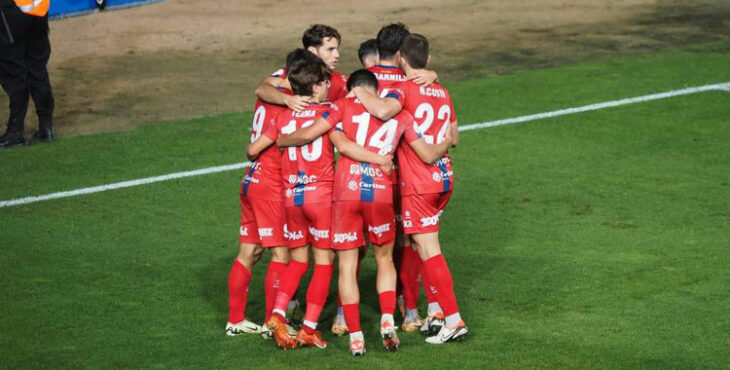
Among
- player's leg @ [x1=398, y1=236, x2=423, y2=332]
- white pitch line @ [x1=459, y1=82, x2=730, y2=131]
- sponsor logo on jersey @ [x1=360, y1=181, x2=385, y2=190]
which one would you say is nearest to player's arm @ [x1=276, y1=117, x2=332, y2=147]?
sponsor logo on jersey @ [x1=360, y1=181, x2=385, y2=190]

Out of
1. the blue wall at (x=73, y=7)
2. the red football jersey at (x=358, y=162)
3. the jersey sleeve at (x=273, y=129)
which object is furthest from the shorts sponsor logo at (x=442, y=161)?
the blue wall at (x=73, y=7)

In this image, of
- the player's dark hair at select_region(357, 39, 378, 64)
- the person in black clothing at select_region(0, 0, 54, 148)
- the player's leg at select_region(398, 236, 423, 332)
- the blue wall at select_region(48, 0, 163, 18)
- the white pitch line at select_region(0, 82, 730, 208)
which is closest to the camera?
the player's leg at select_region(398, 236, 423, 332)

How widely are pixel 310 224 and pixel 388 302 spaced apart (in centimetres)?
68

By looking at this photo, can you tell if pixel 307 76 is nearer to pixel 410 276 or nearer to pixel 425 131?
pixel 425 131

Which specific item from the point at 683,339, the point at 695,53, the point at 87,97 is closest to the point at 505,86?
the point at 695,53

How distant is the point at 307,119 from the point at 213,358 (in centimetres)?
157

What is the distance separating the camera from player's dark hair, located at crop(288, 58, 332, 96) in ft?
24.1

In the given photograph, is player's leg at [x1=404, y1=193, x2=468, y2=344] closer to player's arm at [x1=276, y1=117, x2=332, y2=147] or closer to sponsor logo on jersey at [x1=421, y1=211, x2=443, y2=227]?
sponsor logo on jersey at [x1=421, y1=211, x2=443, y2=227]

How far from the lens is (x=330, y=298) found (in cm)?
872

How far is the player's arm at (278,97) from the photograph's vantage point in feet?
24.4

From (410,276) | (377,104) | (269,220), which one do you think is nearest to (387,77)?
(377,104)

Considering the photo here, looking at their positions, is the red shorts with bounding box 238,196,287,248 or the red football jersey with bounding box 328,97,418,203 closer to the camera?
the red football jersey with bounding box 328,97,418,203

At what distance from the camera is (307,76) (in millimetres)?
7340

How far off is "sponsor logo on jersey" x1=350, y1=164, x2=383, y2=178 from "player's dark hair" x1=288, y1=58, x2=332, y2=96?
0.53m
